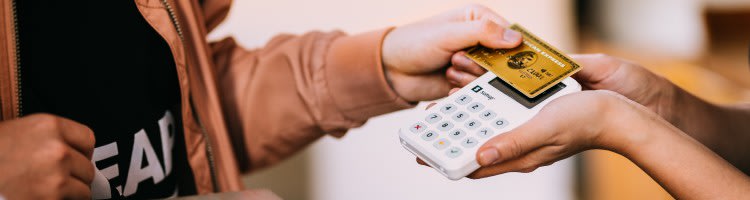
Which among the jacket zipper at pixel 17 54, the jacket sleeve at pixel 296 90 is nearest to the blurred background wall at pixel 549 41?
the jacket sleeve at pixel 296 90

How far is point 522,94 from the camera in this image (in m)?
0.50

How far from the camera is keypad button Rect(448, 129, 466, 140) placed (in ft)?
1.53

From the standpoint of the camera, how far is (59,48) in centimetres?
46

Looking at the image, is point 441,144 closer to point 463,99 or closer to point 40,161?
point 463,99

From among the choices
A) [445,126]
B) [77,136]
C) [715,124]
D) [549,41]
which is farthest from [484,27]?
[549,41]

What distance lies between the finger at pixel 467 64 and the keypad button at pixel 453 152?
128mm

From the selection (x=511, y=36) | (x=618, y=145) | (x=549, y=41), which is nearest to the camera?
(x=618, y=145)

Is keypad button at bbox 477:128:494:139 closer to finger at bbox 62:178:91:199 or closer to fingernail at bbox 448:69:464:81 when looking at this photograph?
fingernail at bbox 448:69:464:81

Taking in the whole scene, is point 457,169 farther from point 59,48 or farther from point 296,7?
point 296,7

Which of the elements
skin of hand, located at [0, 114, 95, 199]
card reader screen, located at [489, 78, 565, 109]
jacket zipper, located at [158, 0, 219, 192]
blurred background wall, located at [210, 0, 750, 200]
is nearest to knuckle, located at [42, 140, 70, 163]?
skin of hand, located at [0, 114, 95, 199]

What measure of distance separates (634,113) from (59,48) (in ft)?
1.32

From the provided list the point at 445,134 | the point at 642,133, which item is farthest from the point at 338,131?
the point at 642,133

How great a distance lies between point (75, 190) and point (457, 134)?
252 mm

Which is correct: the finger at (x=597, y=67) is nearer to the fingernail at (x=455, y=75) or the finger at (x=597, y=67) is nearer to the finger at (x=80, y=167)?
the fingernail at (x=455, y=75)
